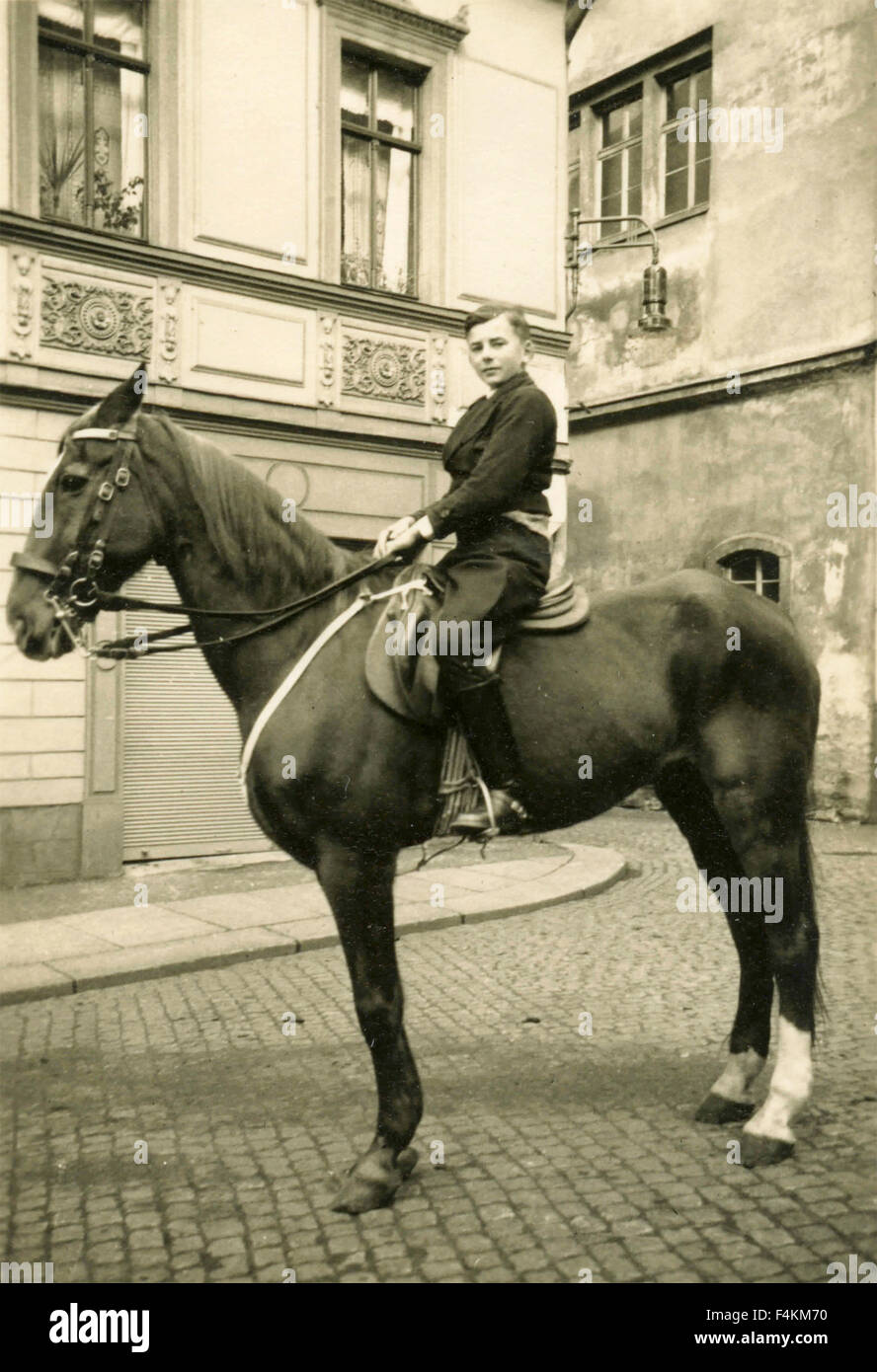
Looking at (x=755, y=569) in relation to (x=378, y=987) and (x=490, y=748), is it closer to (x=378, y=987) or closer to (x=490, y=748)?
(x=490, y=748)

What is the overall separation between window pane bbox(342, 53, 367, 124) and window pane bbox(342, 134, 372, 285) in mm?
213

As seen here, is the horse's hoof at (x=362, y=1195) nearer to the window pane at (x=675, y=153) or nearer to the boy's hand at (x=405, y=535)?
the boy's hand at (x=405, y=535)

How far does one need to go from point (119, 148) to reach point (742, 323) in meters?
8.73

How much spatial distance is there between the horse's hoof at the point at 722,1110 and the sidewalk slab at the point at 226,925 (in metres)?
3.49

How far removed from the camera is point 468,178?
1144cm

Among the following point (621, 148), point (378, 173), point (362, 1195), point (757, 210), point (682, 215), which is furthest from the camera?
point (621, 148)

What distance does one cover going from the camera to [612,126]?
16.7 metres

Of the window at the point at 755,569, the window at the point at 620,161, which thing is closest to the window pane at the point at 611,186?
the window at the point at 620,161

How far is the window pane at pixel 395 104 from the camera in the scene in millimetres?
11133

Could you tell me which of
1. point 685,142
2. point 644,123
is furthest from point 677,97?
point 685,142

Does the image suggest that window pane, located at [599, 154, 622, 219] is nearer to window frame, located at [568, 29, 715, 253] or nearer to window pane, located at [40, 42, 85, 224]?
window frame, located at [568, 29, 715, 253]

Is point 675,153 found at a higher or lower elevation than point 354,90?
higher

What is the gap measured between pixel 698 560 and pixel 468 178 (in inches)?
252
